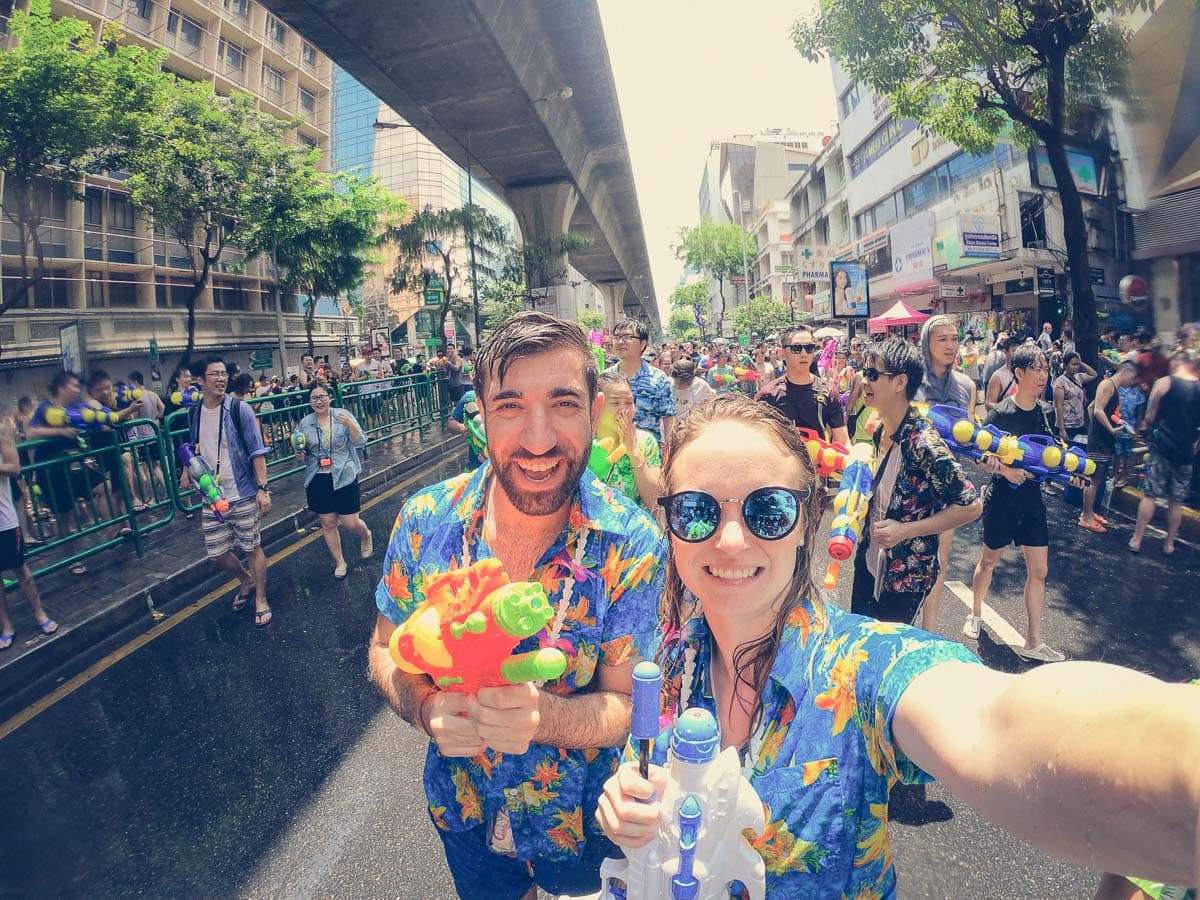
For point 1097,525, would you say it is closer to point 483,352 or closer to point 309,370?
point 483,352

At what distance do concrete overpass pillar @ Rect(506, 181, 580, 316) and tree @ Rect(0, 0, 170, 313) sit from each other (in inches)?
445

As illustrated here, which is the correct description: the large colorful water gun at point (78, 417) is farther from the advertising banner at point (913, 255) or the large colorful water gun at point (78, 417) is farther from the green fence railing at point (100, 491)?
the advertising banner at point (913, 255)

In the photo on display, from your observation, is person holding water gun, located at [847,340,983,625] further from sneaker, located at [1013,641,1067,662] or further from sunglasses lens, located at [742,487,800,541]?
sunglasses lens, located at [742,487,800,541]

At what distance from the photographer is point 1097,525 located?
20.1 feet

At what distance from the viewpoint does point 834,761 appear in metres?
1.03

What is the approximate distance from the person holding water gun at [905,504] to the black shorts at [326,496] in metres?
4.67

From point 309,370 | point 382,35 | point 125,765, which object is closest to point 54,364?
point 309,370

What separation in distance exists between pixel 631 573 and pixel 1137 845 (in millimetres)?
1012

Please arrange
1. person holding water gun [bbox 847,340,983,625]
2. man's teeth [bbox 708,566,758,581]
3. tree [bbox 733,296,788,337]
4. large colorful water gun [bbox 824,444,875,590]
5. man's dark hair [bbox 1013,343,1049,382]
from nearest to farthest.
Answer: man's teeth [bbox 708,566,758,581], large colorful water gun [bbox 824,444,875,590], person holding water gun [bbox 847,340,983,625], man's dark hair [bbox 1013,343,1049,382], tree [bbox 733,296,788,337]

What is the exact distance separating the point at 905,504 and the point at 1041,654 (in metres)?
1.69

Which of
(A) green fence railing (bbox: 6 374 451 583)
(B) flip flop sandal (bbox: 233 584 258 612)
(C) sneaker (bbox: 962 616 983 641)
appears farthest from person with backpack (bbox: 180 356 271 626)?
(C) sneaker (bbox: 962 616 983 641)

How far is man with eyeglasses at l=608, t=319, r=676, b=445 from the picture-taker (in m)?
5.20

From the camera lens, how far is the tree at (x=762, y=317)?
4875 centimetres

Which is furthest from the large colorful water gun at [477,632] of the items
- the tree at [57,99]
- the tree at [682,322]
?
the tree at [682,322]
